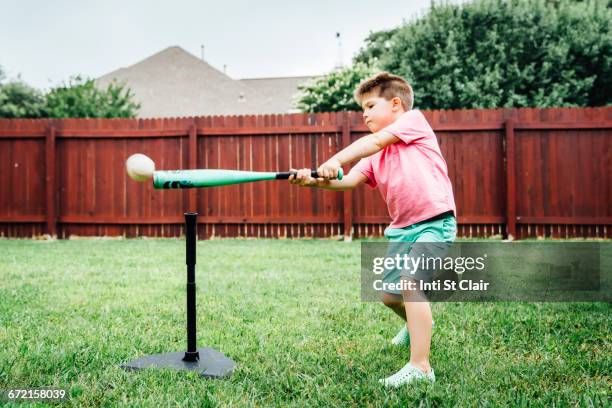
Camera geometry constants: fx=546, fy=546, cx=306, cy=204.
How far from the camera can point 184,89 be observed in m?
28.7

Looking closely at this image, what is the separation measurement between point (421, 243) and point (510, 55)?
1299 cm

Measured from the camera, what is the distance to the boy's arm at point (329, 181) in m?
2.33

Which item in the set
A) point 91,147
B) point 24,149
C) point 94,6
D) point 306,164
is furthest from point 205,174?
point 94,6

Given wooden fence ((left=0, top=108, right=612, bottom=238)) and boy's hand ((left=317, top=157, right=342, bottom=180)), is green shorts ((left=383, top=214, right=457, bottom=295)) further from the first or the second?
wooden fence ((left=0, top=108, right=612, bottom=238))

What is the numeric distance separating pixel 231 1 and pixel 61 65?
1321cm

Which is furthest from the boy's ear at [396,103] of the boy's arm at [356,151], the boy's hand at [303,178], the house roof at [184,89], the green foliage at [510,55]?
the house roof at [184,89]

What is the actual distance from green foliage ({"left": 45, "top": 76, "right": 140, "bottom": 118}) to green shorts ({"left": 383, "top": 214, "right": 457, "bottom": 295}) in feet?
63.4

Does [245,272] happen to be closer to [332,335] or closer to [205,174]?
[332,335]

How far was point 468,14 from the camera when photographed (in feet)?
47.1

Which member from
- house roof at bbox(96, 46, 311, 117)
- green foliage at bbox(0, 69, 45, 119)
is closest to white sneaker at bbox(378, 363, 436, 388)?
green foliage at bbox(0, 69, 45, 119)

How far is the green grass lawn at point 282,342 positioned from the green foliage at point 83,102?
1642cm

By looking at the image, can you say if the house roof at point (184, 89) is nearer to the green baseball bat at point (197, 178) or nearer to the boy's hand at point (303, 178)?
the boy's hand at point (303, 178)

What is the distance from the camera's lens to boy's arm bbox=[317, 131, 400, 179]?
224 cm

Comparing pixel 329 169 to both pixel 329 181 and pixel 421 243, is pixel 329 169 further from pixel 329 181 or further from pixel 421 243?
pixel 421 243
